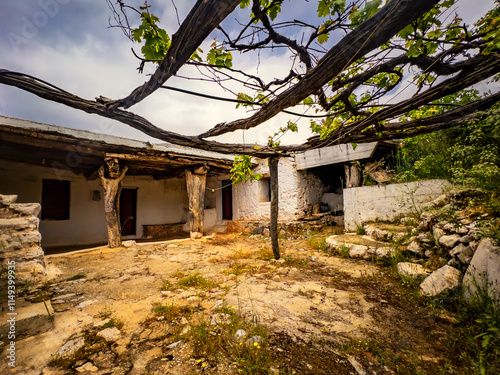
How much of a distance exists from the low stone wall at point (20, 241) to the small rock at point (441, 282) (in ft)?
18.2

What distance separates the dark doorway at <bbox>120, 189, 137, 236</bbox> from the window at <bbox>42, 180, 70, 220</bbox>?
171 cm

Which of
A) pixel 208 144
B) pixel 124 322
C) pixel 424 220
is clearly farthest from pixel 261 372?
pixel 424 220

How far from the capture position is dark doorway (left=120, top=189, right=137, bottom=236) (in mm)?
8293

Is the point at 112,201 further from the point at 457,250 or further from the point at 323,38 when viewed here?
the point at 457,250

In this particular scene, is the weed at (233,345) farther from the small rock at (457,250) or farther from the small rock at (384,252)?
the small rock at (384,252)

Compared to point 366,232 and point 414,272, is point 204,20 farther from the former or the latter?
point 366,232

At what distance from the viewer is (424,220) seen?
353 centimetres

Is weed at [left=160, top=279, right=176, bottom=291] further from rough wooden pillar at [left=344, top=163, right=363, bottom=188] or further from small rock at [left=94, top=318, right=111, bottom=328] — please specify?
rough wooden pillar at [left=344, top=163, right=363, bottom=188]

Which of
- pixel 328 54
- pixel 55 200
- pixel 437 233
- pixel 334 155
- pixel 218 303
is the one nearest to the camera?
pixel 328 54

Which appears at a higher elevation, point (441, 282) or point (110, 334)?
point (441, 282)

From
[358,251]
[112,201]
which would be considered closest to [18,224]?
[112,201]

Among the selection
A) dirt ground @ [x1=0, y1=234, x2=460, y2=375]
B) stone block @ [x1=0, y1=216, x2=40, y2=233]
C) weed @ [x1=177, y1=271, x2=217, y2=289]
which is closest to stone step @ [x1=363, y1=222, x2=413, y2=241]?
→ dirt ground @ [x1=0, y1=234, x2=460, y2=375]

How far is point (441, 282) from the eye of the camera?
2.38 m

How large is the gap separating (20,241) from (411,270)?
586 centimetres
